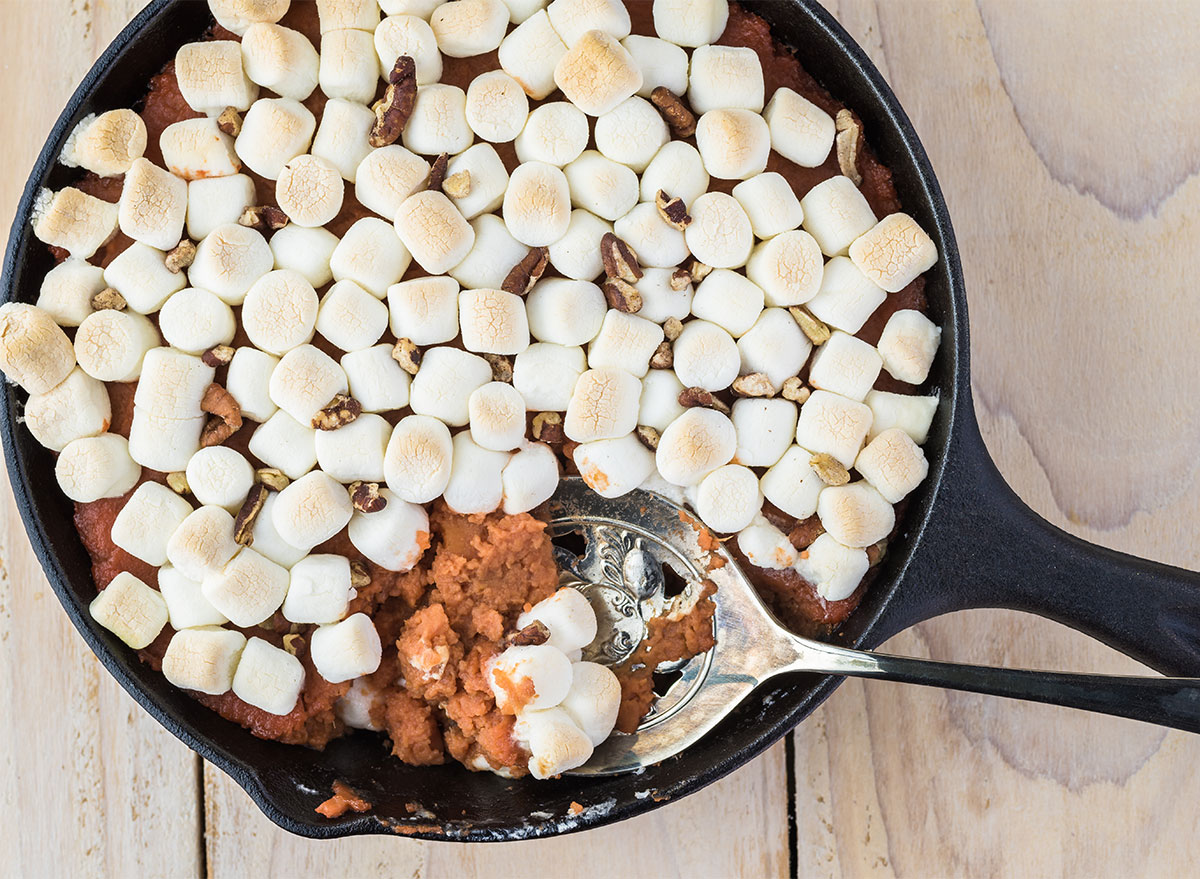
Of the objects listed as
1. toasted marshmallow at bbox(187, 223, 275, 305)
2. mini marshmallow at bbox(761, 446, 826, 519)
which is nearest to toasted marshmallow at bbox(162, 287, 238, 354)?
toasted marshmallow at bbox(187, 223, 275, 305)

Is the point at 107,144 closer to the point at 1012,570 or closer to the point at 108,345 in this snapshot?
the point at 108,345

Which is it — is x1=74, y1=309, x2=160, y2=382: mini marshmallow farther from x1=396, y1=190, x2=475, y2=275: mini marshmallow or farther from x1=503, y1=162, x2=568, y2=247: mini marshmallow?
x1=503, y1=162, x2=568, y2=247: mini marshmallow

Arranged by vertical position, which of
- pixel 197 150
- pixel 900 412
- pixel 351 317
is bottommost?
pixel 900 412

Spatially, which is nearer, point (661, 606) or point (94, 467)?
point (94, 467)

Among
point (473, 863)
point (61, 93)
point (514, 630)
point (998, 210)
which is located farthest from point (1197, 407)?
point (61, 93)

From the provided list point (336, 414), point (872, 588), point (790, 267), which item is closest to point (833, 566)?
point (872, 588)

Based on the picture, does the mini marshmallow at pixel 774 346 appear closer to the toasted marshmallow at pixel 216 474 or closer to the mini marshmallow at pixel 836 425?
the mini marshmallow at pixel 836 425
